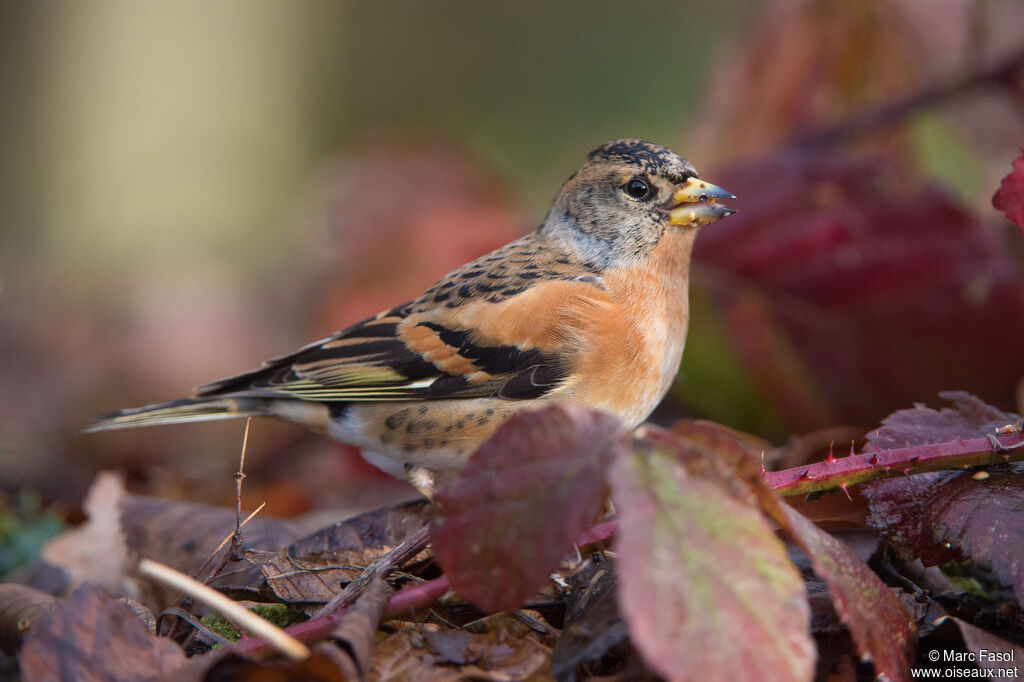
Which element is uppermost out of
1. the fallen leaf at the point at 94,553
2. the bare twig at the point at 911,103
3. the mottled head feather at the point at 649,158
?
the bare twig at the point at 911,103

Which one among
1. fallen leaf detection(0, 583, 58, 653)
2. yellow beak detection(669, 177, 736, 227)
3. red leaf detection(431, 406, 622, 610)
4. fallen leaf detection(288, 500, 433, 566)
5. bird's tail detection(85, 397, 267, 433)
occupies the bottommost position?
fallen leaf detection(0, 583, 58, 653)

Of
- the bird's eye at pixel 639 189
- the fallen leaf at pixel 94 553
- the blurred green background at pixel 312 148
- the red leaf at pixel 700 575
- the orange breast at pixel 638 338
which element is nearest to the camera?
the red leaf at pixel 700 575

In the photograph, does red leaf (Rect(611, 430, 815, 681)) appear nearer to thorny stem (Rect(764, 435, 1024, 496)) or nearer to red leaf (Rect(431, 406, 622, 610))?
red leaf (Rect(431, 406, 622, 610))

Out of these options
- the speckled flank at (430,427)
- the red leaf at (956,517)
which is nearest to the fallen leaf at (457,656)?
the red leaf at (956,517)

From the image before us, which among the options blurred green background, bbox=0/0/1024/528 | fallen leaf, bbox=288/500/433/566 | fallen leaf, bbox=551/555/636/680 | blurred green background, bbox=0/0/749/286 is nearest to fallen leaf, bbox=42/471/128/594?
fallen leaf, bbox=288/500/433/566

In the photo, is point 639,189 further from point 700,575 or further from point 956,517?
point 700,575

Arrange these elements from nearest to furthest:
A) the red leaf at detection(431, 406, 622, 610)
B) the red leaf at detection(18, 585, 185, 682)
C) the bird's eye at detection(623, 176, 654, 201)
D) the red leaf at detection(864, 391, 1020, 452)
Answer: the red leaf at detection(431, 406, 622, 610)
the red leaf at detection(18, 585, 185, 682)
the red leaf at detection(864, 391, 1020, 452)
the bird's eye at detection(623, 176, 654, 201)

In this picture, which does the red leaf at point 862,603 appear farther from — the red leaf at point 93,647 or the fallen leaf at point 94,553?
the fallen leaf at point 94,553
